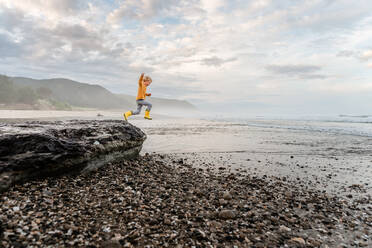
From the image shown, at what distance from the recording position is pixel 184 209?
4543 millimetres

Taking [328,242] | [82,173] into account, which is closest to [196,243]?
[328,242]

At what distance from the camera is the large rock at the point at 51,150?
467 cm

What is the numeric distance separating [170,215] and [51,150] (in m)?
3.65

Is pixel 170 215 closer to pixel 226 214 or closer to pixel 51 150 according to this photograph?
pixel 226 214

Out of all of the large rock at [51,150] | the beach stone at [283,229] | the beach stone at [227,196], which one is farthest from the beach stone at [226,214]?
the large rock at [51,150]

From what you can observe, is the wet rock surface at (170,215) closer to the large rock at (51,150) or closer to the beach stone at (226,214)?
the beach stone at (226,214)

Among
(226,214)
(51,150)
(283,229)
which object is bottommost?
(283,229)

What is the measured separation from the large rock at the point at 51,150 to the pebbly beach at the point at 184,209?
0.85 feet

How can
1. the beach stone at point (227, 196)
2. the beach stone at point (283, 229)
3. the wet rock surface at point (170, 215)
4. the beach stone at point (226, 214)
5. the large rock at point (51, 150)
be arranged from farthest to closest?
1. the beach stone at point (227, 196)
2. the large rock at point (51, 150)
3. the beach stone at point (226, 214)
4. the beach stone at point (283, 229)
5. the wet rock surface at point (170, 215)

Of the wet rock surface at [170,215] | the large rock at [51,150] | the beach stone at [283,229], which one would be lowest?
the beach stone at [283,229]

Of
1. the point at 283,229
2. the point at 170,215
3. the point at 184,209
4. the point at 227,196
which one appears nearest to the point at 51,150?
the point at 170,215

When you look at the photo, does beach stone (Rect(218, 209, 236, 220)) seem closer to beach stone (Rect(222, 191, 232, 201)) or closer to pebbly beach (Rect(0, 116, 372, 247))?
pebbly beach (Rect(0, 116, 372, 247))

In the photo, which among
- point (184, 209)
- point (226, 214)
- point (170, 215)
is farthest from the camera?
point (184, 209)

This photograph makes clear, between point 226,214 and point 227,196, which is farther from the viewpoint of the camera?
point 227,196
